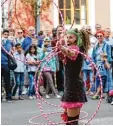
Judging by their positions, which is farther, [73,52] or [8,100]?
[8,100]

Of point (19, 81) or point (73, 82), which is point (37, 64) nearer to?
point (19, 81)

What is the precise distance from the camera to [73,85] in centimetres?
698

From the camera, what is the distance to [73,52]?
671 centimetres

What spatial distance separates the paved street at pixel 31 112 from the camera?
30.3 ft

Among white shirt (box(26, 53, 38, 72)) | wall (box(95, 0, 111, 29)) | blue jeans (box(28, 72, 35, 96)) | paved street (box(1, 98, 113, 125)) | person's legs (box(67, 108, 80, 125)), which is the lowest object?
paved street (box(1, 98, 113, 125))

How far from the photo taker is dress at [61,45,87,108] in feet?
22.8

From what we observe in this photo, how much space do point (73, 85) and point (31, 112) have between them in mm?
3768

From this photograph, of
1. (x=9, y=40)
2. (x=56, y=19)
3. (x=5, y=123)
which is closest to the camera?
(x=5, y=123)

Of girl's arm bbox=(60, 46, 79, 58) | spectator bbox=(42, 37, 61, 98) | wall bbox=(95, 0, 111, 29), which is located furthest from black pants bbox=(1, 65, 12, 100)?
wall bbox=(95, 0, 111, 29)

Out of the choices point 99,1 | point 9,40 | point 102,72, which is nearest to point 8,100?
point 9,40

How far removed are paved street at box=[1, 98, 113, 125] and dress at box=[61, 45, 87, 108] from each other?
1.76m

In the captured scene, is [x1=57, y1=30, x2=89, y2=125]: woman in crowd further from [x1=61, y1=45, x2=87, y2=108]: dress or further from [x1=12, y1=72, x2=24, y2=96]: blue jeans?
[x1=12, y1=72, x2=24, y2=96]: blue jeans

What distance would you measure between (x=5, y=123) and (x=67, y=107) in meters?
2.43

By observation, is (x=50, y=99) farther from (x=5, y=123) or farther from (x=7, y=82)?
(x=5, y=123)
